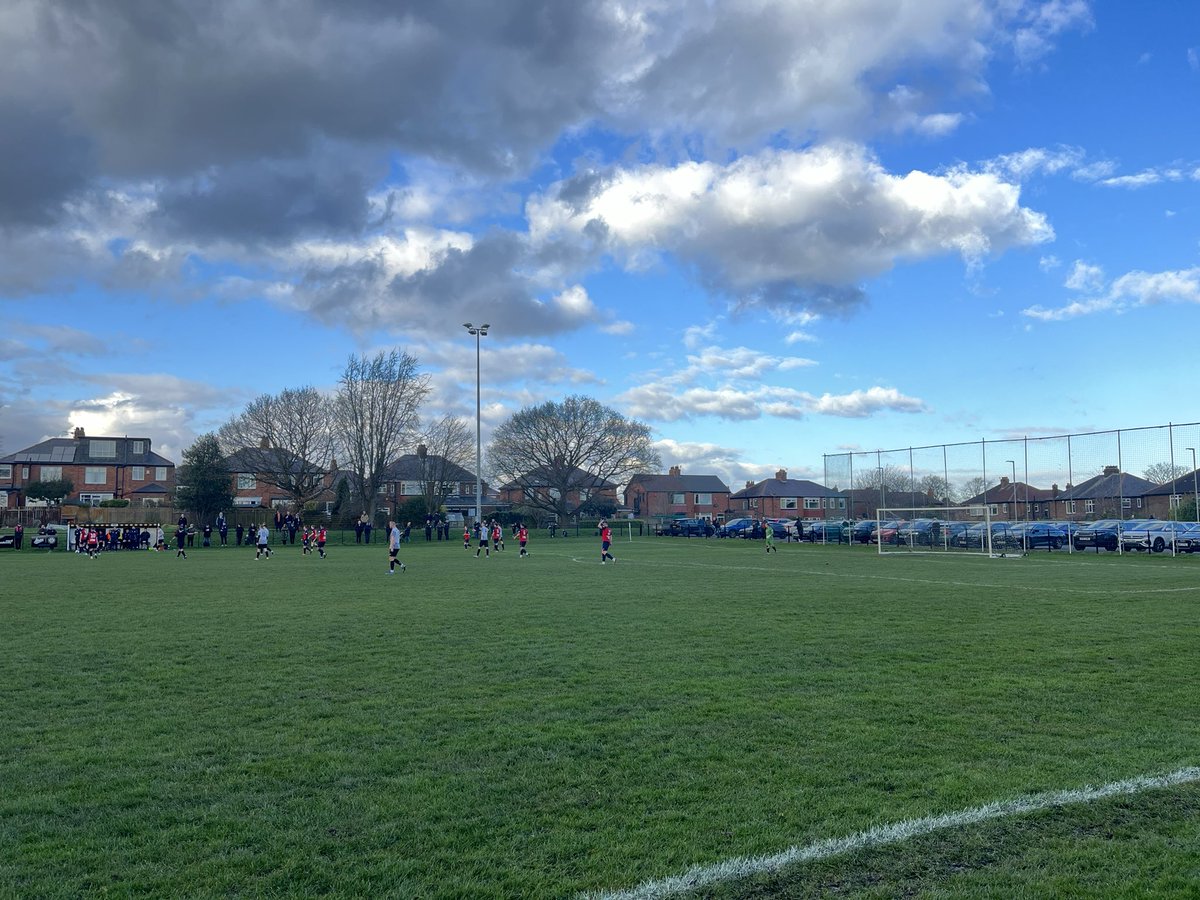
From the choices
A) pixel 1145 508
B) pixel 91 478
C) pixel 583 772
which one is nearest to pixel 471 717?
pixel 583 772

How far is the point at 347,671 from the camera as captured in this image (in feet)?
31.8

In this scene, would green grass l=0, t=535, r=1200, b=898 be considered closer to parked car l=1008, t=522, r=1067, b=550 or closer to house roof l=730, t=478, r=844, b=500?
parked car l=1008, t=522, r=1067, b=550

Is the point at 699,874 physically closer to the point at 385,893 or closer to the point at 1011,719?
the point at 385,893

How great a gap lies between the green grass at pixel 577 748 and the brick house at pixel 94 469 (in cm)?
8245

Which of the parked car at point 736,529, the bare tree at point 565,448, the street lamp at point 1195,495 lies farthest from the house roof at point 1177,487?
the bare tree at point 565,448

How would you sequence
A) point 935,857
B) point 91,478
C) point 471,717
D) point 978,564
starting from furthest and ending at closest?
1. point 91,478
2. point 978,564
3. point 471,717
4. point 935,857

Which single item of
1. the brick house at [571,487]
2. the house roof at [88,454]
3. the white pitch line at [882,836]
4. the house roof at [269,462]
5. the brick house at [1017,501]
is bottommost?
the white pitch line at [882,836]

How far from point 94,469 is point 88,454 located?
6.83 ft

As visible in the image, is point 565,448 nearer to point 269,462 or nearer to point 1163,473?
point 269,462

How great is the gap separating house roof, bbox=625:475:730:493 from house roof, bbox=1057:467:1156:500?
7122cm

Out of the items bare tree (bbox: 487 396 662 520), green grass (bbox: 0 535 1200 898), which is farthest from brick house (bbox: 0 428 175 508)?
green grass (bbox: 0 535 1200 898)

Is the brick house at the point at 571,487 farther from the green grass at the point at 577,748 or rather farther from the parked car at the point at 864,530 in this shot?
the green grass at the point at 577,748

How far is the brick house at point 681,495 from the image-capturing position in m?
109

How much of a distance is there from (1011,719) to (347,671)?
6.70m
